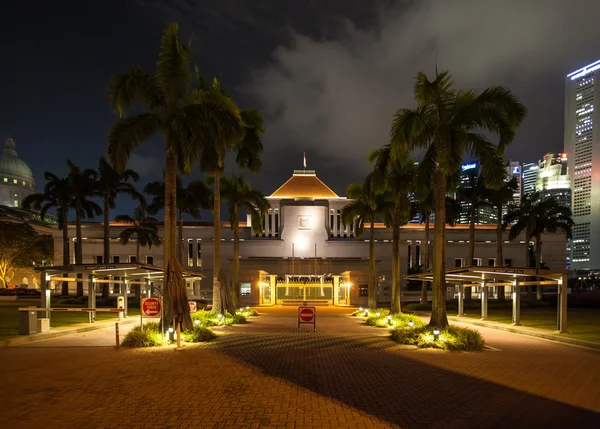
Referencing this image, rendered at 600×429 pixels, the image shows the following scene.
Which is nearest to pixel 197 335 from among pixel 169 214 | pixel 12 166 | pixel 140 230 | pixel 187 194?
pixel 169 214

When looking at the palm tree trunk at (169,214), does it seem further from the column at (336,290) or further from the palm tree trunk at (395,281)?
the column at (336,290)

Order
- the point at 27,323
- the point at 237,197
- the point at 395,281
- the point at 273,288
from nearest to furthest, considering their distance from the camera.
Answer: the point at 27,323 < the point at 395,281 < the point at 237,197 < the point at 273,288

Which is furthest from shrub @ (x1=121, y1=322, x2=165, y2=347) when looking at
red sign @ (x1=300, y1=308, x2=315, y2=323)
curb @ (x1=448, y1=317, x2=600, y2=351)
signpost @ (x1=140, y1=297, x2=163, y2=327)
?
curb @ (x1=448, y1=317, x2=600, y2=351)

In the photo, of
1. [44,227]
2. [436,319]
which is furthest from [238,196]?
[44,227]

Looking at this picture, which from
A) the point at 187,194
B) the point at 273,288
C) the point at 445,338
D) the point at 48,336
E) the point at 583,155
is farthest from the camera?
the point at 583,155

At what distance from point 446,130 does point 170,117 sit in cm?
1016

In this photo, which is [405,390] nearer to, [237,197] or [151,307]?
[151,307]

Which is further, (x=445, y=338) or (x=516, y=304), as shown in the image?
(x=516, y=304)

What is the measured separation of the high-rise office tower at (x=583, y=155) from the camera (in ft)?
576

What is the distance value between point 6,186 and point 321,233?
136 meters

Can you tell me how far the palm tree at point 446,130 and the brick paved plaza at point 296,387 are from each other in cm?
457

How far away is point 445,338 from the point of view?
14414mm

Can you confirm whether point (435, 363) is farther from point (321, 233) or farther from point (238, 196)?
point (321, 233)

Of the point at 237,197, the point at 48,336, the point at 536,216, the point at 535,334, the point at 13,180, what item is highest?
the point at 13,180
